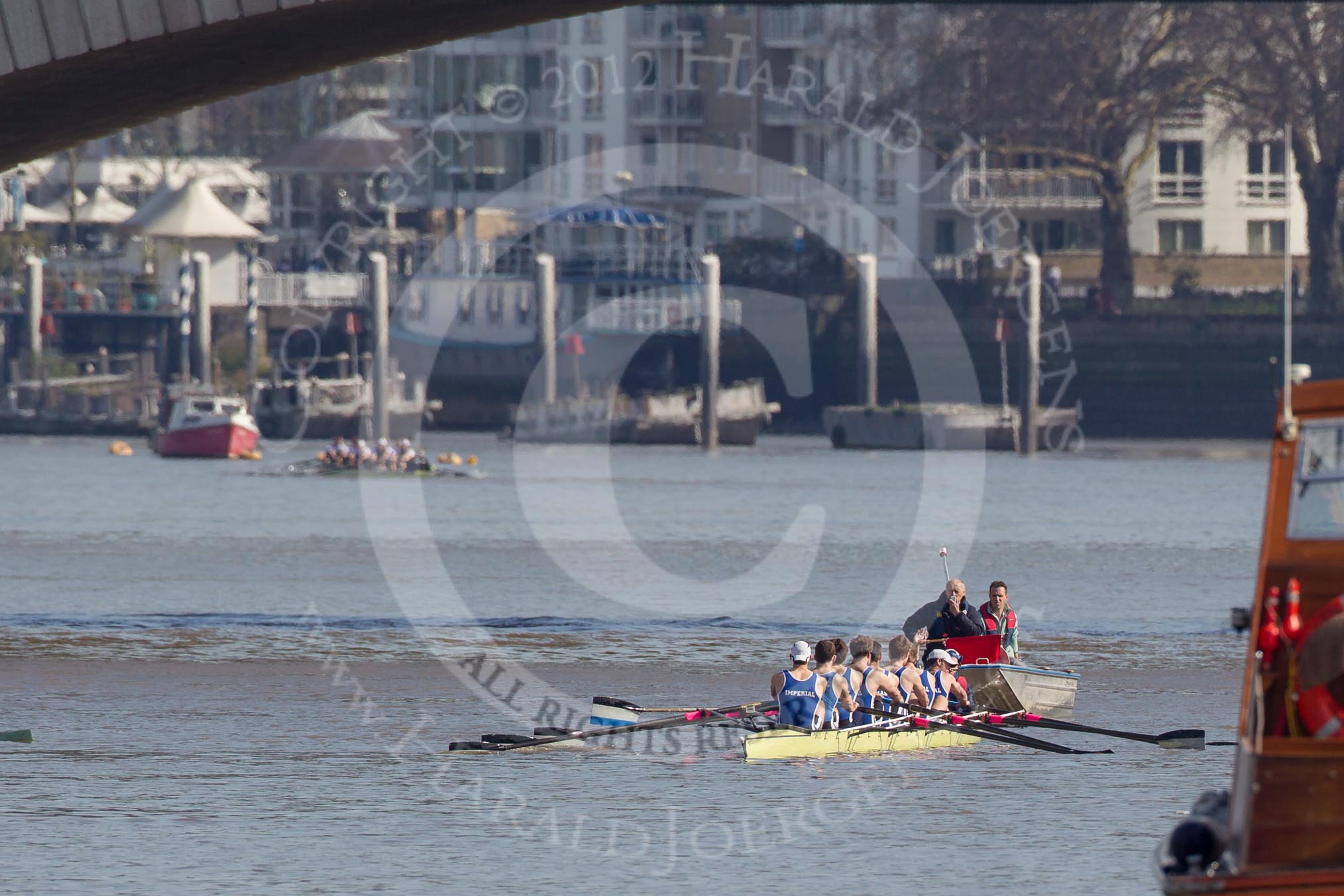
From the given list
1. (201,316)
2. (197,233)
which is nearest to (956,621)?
(201,316)

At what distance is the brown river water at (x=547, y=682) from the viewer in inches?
850

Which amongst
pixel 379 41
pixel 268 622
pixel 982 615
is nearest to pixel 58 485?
pixel 268 622

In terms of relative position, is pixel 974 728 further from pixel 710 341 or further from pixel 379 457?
pixel 710 341

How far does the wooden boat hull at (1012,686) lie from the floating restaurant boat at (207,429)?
73469 millimetres

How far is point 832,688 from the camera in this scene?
2683cm

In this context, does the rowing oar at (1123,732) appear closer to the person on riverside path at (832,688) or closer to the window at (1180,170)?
the person on riverside path at (832,688)

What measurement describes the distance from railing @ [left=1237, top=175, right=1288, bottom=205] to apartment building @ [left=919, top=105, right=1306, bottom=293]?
0.15 ft

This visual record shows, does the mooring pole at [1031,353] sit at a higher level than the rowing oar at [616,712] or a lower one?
higher

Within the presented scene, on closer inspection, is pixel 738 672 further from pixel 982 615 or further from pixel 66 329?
pixel 66 329

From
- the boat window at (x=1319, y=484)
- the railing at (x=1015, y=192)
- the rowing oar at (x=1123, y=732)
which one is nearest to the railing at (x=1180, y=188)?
the railing at (x=1015, y=192)

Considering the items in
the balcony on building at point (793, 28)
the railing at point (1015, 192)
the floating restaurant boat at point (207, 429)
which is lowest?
the floating restaurant boat at point (207, 429)

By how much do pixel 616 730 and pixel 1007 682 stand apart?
16.3 ft

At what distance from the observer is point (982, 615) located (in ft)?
97.5

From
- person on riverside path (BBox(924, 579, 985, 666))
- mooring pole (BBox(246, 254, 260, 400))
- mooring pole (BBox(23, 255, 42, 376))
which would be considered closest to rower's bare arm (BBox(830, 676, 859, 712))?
person on riverside path (BBox(924, 579, 985, 666))
